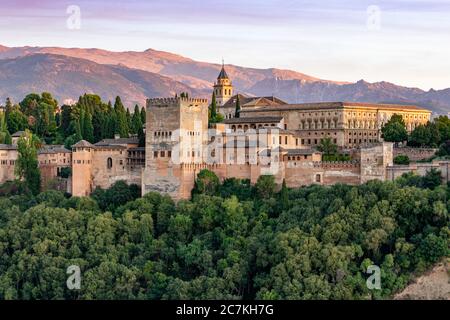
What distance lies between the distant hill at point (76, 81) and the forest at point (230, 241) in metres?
99.3

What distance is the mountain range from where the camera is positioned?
14238 cm

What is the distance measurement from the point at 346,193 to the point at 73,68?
116 m

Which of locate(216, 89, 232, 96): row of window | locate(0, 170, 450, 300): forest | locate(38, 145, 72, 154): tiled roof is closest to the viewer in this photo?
locate(0, 170, 450, 300): forest

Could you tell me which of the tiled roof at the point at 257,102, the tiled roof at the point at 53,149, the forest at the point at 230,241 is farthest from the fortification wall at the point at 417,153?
the tiled roof at the point at 53,149

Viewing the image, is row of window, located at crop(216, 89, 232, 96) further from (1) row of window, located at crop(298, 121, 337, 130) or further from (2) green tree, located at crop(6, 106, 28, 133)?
(1) row of window, located at crop(298, 121, 337, 130)

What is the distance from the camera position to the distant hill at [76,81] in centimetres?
14625

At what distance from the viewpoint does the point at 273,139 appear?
4494 centimetres

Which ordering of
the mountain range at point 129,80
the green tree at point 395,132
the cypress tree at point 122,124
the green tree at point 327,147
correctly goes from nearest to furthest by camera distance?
the green tree at point 327,147, the green tree at point 395,132, the cypress tree at point 122,124, the mountain range at point 129,80

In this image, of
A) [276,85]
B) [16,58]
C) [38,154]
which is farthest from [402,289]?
[16,58]

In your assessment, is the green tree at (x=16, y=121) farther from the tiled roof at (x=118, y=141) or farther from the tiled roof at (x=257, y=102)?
the tiled roof at (x=257, y=102)

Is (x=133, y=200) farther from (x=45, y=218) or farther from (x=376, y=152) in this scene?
(x=376, y=152)

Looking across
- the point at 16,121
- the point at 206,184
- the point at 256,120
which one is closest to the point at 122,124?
the point at 256,120

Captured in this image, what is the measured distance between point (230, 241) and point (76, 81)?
111m

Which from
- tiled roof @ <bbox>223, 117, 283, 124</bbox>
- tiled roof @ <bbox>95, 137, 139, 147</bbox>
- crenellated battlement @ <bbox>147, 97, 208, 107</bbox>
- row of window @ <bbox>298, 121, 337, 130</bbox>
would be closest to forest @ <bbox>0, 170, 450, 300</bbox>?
tiled roof @ <bbox>95, 137, 139, 147</bbox>
